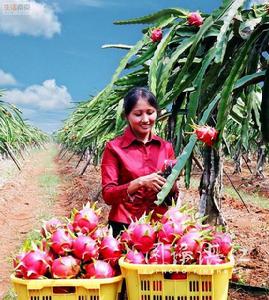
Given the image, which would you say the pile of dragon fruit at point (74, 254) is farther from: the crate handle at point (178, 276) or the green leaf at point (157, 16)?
the green leaf at point (157, 16)

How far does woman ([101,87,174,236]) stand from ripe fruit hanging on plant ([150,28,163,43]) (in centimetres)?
121

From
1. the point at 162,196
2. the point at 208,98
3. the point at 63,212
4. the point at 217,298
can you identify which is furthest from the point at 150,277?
the point at 63,212

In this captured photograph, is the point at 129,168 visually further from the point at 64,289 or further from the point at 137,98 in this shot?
the point at 64,289

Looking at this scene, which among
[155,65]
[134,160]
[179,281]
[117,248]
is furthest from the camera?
[155,65]

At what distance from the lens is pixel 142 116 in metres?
2.29

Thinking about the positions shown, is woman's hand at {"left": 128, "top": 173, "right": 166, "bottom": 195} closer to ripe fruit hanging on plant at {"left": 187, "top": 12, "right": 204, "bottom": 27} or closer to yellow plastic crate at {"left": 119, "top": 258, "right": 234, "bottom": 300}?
yellow plastic crate at {"left": 119, "top": 258, "right": 234, "bottom": 300}

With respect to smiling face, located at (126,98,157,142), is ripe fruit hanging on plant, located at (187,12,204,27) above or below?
above

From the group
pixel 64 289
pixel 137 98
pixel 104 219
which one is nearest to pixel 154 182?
pixel 137 98

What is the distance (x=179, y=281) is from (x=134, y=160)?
0.83 metres

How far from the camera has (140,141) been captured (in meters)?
2.39

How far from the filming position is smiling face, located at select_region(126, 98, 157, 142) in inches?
89.4

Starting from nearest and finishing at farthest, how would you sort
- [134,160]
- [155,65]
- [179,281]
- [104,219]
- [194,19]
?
1. [179,281]
2. [134,160]
3. [155,65]
4. [194,19]
5. [104,219]

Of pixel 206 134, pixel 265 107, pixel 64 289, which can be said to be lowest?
pixel 64 289

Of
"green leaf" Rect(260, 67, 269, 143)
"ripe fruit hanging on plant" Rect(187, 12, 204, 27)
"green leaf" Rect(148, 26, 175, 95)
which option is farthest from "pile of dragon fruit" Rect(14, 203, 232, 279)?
"ripe fruit hanging on plant" Rect(187, 12, 204, 27)
